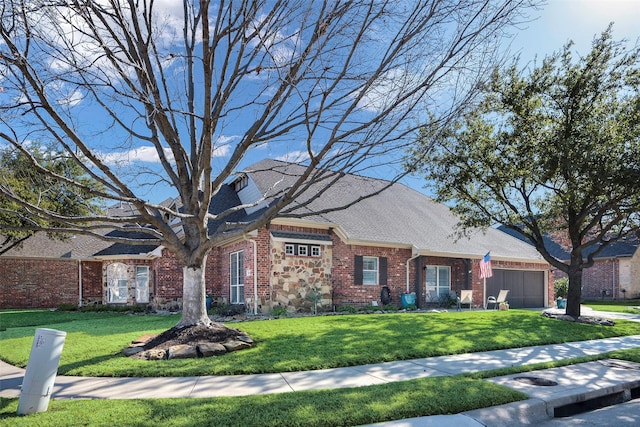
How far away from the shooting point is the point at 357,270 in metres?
17.4

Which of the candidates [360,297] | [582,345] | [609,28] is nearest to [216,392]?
[582,345]

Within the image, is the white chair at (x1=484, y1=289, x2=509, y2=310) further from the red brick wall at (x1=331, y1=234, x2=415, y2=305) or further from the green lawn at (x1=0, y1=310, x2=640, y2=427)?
the green lawn at (x1=0, y1=310, x2=640, y2=427)

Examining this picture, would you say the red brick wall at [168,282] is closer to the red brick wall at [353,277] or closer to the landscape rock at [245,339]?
the red brick wall at [353,277]

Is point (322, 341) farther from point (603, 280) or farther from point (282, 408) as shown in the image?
point (603, 280)

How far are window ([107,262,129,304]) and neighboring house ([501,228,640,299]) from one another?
94.8 ft

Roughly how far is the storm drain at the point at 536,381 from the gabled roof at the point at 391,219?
9.34m

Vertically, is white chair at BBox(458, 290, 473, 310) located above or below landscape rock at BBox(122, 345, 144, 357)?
below

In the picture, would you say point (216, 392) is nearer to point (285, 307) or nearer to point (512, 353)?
point (512, 353)

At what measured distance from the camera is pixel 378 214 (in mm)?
20297

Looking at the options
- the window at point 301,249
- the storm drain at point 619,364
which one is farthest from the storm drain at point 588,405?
the window at point 301,249

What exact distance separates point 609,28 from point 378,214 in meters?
10.9

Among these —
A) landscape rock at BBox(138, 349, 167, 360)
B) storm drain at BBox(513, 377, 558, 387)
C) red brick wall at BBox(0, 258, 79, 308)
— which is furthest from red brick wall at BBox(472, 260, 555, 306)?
red brick wall at BBox(0, 258, 79, 308)

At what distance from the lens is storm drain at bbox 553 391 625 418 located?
5.71 meters

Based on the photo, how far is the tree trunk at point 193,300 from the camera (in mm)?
9273
